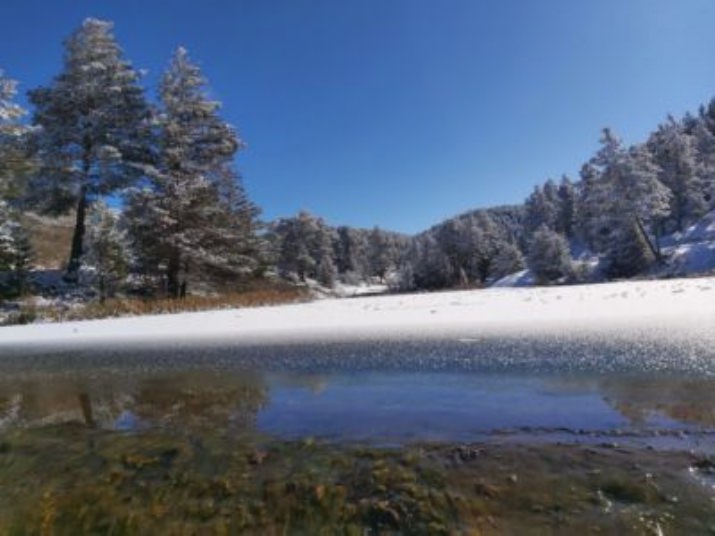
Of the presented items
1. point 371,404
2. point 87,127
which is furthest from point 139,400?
point 87,127

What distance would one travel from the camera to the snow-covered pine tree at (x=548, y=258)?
→ 59969mm

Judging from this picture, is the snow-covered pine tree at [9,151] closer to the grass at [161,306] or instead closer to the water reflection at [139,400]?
the grass at [161,306]

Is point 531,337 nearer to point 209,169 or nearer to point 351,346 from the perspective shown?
point 351,346

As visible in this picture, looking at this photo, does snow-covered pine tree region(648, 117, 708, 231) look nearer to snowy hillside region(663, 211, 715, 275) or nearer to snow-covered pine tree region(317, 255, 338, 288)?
snowy hillside region(663, 211, 715, 275)

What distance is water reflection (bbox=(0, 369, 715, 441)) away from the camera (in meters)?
4.57

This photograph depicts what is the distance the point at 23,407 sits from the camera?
6.51 meters

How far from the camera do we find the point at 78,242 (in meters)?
26.6

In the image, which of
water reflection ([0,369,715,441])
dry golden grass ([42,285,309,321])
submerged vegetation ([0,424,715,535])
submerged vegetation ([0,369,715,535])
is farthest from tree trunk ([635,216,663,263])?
submerged vegetation ([0,424,715,535])

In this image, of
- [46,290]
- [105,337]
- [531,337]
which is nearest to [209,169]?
[46,290]

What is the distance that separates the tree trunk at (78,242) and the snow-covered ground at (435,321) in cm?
893

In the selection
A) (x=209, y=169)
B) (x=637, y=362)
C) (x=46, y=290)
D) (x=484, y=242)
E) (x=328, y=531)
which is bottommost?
(x=328, y=531)

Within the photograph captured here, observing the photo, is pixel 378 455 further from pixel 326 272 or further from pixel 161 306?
pixel 326 272

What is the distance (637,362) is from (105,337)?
1255 centimetres

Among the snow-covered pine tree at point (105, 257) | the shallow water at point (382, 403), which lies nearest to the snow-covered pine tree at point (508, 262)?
the snow-covered pine tree at point (105, 257)
